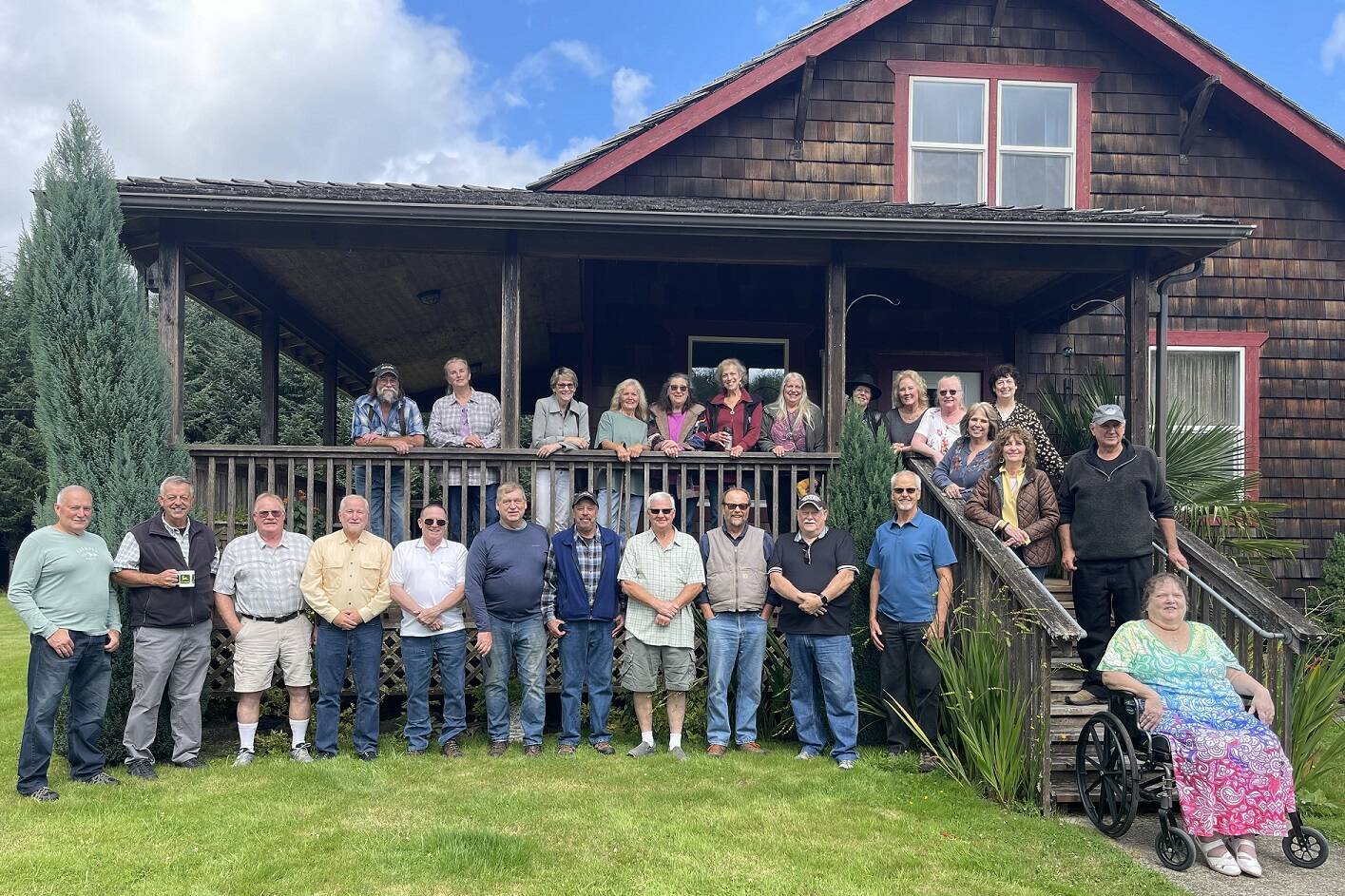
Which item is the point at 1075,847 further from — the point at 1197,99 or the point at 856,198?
the point at 1197,99

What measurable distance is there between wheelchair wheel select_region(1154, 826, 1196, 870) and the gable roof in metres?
7.44

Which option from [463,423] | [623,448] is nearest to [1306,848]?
[623,448]

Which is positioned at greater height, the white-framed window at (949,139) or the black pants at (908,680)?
the white-framed window at (949,139)

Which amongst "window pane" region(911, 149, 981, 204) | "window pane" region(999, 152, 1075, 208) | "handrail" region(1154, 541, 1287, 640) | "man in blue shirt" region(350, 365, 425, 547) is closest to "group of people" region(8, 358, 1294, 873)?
"handrail" region(1154, 541, 1287, 640)

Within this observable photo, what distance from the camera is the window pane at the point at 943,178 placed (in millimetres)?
10320

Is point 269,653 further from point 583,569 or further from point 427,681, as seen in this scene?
point 583,569

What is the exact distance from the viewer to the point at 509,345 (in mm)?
6918

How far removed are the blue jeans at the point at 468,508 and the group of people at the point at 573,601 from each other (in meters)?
0.63

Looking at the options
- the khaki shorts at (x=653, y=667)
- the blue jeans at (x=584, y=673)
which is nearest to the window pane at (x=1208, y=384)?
the khaki shorts at (x=653, y=667)

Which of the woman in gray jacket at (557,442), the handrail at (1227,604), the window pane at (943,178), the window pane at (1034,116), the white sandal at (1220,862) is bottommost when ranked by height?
the white sandal at (1220,862)

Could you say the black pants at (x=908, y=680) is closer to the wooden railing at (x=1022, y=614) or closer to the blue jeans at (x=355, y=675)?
the wooden railing at (x=1022, y=614)

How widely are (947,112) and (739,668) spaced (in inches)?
280

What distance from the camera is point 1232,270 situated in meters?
10.1

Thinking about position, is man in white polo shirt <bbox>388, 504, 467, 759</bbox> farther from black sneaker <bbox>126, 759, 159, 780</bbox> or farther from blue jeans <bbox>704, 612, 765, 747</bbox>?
blue jeans <bbox>704, 612, 765, 747</bbox>
